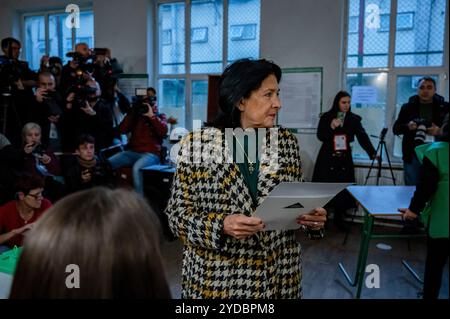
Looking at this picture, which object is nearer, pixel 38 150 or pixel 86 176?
pixel 38 150

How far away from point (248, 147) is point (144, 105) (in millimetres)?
2398

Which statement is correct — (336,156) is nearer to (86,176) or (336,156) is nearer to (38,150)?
(86,176)

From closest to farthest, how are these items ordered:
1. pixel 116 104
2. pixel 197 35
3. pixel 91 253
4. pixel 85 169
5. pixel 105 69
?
Result: pixel 91 253 < pixel 85 169 < pixel 105 69 < pixel 116 104 < pixel 197 35

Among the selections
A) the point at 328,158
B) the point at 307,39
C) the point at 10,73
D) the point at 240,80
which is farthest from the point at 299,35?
the point at 240,80

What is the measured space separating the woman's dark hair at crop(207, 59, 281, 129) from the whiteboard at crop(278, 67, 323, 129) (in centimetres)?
240

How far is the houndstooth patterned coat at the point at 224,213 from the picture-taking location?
0.68m

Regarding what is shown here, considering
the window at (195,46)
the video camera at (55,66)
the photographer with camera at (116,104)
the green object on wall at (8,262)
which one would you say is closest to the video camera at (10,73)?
the video camera at (55,66)

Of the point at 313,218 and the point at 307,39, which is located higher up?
the point at 307,39

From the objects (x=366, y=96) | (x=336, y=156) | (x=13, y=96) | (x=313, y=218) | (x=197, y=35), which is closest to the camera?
(x=313, y=218)

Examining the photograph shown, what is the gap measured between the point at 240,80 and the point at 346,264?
1.49 meters

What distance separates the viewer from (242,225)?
61 centimetres


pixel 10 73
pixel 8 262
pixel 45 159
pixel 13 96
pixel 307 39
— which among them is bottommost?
pixel 8 262

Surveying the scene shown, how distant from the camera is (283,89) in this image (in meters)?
3.20

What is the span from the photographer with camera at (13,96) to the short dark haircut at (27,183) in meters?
0.67
